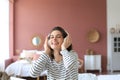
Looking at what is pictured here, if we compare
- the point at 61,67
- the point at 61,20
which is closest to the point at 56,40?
the point at 61,67

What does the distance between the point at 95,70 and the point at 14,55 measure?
3087mm

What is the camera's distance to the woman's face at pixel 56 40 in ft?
4.64

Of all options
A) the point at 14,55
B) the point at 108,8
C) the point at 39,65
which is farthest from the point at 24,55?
the point at 39,65

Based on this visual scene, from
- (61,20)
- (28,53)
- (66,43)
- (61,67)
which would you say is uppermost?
(61,20)

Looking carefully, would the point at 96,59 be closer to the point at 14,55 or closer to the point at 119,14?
the point at 119,14

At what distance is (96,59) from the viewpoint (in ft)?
28.0

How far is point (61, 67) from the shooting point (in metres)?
1.38

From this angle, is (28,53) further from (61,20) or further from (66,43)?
(66,43)

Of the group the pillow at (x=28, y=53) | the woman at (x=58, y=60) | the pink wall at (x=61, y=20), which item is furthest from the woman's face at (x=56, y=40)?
the pink wall at (x=61, y=20)

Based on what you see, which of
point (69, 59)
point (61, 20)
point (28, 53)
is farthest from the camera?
point (61, 20)

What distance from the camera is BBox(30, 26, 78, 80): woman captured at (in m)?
1.36

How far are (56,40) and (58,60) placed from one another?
125mm

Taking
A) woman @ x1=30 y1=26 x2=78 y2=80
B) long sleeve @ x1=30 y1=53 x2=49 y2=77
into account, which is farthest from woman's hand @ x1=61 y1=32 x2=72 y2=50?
long sleeve @ x1=30 y1=53 x2=49 y2=77

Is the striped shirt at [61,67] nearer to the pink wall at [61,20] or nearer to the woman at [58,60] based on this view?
the woman at [58,60]
